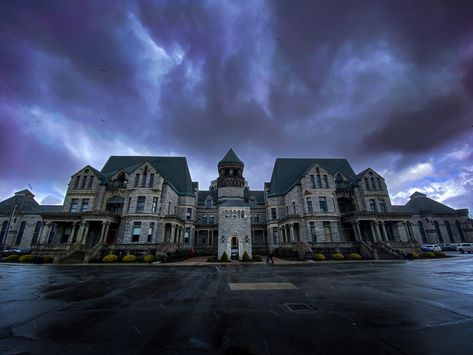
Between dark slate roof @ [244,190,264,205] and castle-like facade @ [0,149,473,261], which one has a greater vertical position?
dark slate roof @ [244,190,264,205]

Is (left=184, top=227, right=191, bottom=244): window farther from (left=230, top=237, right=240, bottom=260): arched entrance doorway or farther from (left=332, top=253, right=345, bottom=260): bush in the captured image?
(left=332, top=253, right=345, bottom=260): bush

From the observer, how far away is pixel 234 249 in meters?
30.2

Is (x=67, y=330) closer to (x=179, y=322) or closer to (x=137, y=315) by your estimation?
(x=137, y=315)

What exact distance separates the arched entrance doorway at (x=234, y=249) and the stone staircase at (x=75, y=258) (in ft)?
65.1

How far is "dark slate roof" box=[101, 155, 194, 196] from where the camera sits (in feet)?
129

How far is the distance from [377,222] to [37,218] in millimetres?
75290

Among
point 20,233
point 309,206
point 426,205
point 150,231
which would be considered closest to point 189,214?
point 150,231

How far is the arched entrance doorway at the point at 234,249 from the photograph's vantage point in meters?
29.8

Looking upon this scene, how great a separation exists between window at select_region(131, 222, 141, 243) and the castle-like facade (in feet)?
0.48

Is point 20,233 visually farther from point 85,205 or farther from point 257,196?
point 257,196

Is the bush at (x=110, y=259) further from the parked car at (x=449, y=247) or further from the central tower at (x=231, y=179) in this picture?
the parked car at (x=449, y=247)

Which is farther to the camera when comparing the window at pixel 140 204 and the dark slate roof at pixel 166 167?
the dark slate roof at pixel 166 167

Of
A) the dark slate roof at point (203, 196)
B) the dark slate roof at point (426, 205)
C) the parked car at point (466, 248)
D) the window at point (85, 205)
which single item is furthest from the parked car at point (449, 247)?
the window at point (85, 205)

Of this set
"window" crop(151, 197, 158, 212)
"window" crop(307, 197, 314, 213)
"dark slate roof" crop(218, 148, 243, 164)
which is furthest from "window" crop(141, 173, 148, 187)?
"window" crop(307, 197, 314, 213)
